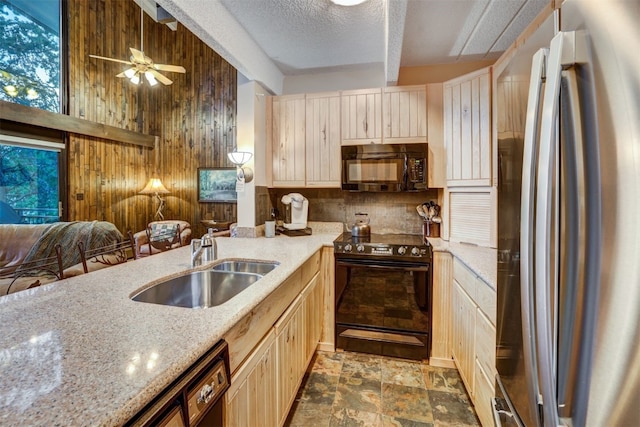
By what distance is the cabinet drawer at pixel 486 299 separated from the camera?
1.38 m

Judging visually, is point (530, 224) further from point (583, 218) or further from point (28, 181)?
point (28, 181)

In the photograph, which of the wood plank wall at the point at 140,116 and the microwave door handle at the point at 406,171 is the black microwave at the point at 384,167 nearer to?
the microwave door handle at the point at 406,171

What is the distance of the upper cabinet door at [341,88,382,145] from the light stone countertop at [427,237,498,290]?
1.10 metres

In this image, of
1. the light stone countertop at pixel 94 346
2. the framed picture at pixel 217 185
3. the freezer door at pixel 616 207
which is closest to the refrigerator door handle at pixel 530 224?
the freezer door at pixel 616 207

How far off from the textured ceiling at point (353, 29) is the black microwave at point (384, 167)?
66 cm

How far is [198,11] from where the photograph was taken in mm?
1787

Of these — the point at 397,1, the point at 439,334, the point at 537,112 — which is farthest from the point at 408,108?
the point at 537,112

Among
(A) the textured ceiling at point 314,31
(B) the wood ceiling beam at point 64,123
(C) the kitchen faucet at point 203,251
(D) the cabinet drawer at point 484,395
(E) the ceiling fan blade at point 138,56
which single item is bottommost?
(D) the cabinet drawer at point 484,395

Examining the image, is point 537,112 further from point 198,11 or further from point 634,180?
→ point 198,11

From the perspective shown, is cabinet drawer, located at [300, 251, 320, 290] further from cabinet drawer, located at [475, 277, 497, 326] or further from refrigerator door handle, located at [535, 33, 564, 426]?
refrigerator door handle, located at [535, 33, 564, 426]

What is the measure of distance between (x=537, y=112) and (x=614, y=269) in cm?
37

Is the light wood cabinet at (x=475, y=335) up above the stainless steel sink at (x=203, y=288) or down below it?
below

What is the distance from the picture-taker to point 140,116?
6.02 metres

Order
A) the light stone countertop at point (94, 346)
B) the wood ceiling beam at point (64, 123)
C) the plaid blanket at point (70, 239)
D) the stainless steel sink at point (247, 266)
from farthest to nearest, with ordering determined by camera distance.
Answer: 1. the wood ceiling beam at point (64, 123)
2. the plaid blanket at point (70, 239)
3. the stainless steel sink at point (247, 266)
4. the light stone countertop at point (94, 346)
